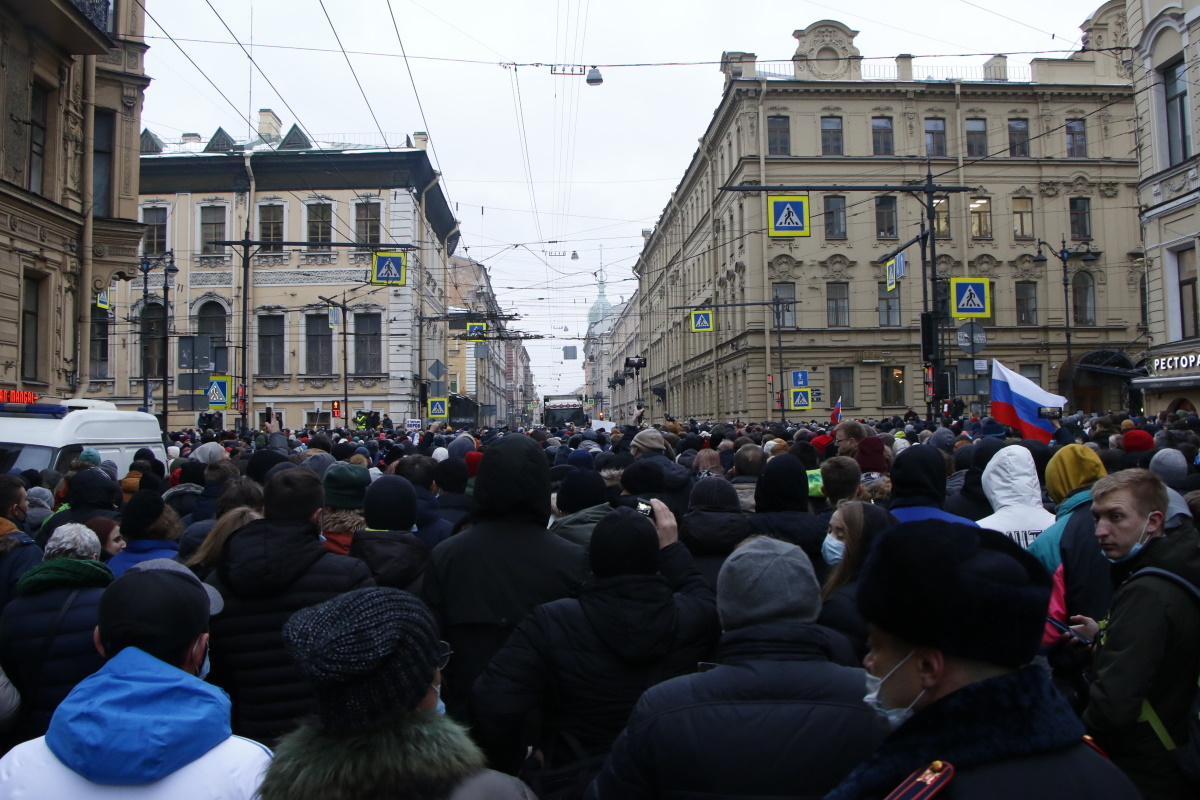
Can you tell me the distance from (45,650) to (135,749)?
5.41 ft

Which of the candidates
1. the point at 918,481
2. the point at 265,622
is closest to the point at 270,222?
the point at 918,481

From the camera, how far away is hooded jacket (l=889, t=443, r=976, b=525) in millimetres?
4898

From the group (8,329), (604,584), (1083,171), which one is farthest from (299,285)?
(604,584)

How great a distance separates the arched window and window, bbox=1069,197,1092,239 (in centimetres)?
209

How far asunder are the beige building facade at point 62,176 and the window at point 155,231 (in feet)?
77.6

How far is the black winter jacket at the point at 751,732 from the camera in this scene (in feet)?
7.52

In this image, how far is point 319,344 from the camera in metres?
42.3

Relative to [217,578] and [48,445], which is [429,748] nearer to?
[217,578]

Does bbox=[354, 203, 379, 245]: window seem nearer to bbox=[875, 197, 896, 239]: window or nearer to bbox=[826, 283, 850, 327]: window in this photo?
bbox=[826, 283, 850, 327]: window

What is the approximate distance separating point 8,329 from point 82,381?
3.40m

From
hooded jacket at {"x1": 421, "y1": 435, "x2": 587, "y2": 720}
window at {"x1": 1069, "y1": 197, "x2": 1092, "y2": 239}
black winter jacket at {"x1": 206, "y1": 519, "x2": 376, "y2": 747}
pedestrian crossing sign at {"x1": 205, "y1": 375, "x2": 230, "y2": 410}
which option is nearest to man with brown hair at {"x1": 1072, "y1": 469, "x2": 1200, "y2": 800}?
hooded jacket at {"x1": 421, "y1": 435, "x2": 587, "y2": 720}

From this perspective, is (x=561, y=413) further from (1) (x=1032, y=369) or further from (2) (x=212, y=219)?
(1) (x=1032, y=369)

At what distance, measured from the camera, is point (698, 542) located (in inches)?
181

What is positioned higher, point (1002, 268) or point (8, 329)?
point (1002, 268)
